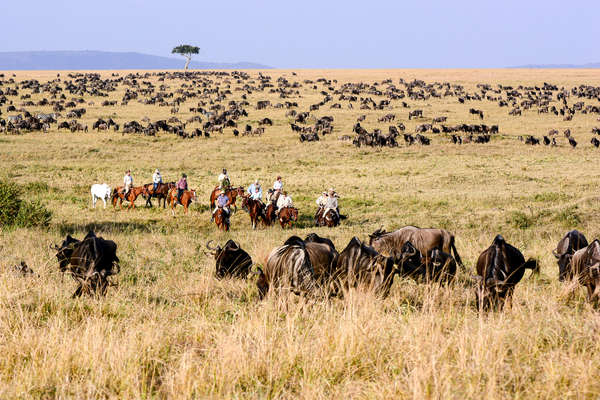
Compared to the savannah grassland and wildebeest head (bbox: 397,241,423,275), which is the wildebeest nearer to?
the savannah grassland

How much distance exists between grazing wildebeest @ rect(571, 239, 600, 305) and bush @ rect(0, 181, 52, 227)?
15023 millimetres

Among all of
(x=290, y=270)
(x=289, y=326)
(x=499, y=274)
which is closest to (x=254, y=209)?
(x=290, y=270)

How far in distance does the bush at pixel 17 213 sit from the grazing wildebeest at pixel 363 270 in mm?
12885

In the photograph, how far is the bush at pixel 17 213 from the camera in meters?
16.6

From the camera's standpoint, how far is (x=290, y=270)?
21.6 ft

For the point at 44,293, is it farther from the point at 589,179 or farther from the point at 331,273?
the point at 589,179

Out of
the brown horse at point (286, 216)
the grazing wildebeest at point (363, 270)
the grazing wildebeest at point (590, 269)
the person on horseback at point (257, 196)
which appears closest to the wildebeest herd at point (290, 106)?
the person on horseback at point (257, 196)

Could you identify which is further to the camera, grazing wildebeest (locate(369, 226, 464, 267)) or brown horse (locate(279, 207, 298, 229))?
brown horse (locate(279, 207, 298, 229))

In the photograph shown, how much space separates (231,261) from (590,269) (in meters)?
5.17

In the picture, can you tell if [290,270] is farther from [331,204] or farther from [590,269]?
[331,204]

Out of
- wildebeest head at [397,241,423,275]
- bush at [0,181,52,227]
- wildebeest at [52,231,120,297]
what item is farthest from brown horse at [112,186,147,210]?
wildebeest head at [397,241,423,275]

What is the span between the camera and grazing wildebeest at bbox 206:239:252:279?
8.56m

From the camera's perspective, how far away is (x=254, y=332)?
15.0 ft

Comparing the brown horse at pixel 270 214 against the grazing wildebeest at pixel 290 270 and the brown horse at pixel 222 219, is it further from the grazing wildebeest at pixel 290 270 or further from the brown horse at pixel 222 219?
the grazing wildebeest at pixel 290 270
